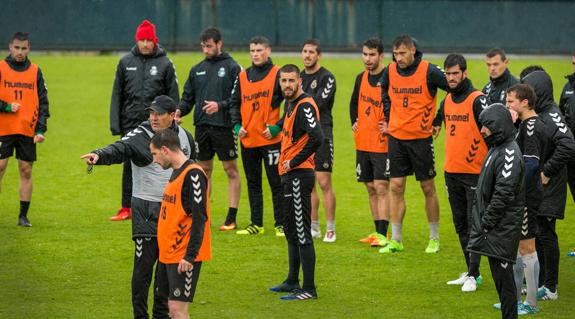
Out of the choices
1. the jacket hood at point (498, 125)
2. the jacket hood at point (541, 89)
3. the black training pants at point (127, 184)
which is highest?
the jacket hood at point (541, 89)

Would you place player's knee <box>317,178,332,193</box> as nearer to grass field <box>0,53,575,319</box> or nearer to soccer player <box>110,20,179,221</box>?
grass field <box>0,53,575,319</box>

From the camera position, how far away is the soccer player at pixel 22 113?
13.8 m

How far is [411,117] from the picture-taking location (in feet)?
39.9

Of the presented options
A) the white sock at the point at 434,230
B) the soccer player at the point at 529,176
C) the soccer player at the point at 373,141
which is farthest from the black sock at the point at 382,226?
the soccer player at the point at 529,176

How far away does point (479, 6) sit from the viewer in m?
31.9

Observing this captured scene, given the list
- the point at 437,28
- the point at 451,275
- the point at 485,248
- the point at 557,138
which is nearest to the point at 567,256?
the point at 451,275

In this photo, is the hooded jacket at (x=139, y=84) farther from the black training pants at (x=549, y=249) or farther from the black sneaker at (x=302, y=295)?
the black training pants at (x=549, y=249)

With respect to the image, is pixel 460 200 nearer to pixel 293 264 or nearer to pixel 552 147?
pixel 552 147

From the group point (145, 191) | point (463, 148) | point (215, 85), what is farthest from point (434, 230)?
point (145, 191)

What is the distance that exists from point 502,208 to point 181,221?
2652 mm

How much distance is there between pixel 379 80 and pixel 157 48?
3070 mm

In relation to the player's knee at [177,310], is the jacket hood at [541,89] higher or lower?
higher

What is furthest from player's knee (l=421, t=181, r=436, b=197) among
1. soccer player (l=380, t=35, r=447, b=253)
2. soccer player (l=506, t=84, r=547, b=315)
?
soccer player (l=506, t=84, r=547, b=315)

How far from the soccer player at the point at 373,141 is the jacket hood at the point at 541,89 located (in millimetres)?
2620
